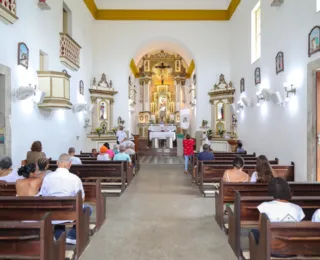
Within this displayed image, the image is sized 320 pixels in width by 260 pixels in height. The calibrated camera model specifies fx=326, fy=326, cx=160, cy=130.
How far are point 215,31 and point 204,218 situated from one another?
40.9ft

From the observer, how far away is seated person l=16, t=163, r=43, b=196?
397cm

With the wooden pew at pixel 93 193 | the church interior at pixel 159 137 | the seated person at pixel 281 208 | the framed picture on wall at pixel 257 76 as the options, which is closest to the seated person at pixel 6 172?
the church interior at pixel 159 137

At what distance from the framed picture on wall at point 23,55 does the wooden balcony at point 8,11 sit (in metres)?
0.69

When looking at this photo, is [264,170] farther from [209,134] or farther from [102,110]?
[102,110]

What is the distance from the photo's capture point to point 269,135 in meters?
10.1

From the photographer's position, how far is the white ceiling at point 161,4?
15703 millimetres

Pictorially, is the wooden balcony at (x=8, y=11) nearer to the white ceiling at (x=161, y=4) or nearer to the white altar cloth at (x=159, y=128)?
the white ceiling at (x=161, y=4)

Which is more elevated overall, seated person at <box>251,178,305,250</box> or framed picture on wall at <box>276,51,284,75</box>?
framed picture on wall at <box>276,51,284,75</box>

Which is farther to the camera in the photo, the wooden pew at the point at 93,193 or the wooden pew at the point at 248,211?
the wooden pew at the point at 93,193

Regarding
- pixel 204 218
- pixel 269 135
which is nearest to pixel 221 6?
pixel 269 135

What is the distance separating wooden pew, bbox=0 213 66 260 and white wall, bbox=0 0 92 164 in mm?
5116

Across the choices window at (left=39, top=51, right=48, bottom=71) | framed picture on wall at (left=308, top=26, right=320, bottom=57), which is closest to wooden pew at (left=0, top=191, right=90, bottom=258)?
framed picture on wall at (left=308, top=26, right=320, bottom=57)

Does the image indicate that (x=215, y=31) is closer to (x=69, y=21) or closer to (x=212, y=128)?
(x=212, y=128)

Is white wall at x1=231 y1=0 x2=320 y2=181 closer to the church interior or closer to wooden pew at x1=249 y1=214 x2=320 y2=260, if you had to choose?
the church interior
